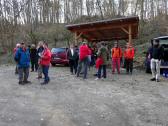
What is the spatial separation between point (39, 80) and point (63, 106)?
5907 mm

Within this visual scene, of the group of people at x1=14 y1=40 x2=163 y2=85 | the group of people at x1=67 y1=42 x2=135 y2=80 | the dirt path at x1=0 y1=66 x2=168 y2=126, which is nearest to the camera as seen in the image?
the dirt path at x1=0 y1=66 x2=168 y2=126

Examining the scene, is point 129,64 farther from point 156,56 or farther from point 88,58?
point 156,56

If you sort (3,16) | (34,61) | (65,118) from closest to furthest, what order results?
(65,118) < (34,61) < (3,16)

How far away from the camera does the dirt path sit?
8898mm

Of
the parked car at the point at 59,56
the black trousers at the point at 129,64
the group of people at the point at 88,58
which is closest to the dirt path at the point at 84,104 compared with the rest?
the group of people at the point at 88,58

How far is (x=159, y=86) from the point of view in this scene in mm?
14383

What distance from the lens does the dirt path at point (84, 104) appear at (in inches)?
350

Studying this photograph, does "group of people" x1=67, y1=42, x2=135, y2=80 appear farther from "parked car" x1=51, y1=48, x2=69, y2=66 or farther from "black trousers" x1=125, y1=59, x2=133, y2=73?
"parked car" x1=51, y1=48, x2=69, y2=66

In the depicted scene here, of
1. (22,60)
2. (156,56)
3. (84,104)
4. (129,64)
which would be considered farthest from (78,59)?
(84,104)

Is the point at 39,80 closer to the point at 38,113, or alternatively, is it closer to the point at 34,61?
the point at 34,61

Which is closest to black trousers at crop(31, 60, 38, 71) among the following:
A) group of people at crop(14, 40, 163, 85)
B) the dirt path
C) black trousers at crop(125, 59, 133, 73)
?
group of people at crop(14, 40, 163, 85)

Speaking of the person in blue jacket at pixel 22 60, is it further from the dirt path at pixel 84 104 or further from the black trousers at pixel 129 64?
the black trousers at pixel 129 64

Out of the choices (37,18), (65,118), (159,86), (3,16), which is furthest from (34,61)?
(37,18)

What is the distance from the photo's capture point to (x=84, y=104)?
420 inches
